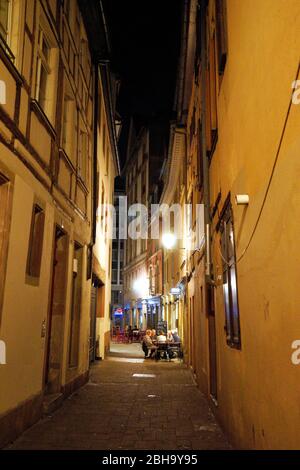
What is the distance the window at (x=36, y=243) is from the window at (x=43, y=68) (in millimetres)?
2202

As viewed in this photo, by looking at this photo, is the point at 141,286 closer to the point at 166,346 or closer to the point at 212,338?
the point at 166,346

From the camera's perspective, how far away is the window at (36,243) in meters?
Answer: 6.79

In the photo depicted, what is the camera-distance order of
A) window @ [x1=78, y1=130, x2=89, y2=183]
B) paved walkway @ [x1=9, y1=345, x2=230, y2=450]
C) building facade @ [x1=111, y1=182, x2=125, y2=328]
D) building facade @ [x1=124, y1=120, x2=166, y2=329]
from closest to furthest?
paved walkway @ [x1=9, y1=345, x2=230, y2=450] → window @ [x1=78, y1=130, x2=89, y2=183] → building facade @ [x1=124, y1=120, x2=166, y2=329] → building facade @ [x1=111, y1=182, x2=125, y2=328]

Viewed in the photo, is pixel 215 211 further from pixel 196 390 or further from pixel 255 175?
pixel 196 390

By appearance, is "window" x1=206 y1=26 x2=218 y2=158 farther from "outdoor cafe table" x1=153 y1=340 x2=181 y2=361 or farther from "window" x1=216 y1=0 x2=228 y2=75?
"outdoor cafe table" x1=153 y1=340 x2=181 y2=361

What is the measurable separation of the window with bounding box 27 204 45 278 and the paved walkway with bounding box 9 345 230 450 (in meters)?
2.49

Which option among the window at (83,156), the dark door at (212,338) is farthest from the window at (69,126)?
the dark door at (212,338)

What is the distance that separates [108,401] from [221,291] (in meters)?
3.86

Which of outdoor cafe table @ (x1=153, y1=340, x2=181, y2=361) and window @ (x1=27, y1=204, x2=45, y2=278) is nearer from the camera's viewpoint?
window @ (x1=27, y1=204, x2=45, y2=278)

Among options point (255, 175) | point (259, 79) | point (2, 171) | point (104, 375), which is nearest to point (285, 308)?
point (255, 175)

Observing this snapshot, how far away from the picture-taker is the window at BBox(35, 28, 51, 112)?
7715mm

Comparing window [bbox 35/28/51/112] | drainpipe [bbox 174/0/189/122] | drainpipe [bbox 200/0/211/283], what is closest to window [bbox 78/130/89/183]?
window [bbox 35/28/51/112]

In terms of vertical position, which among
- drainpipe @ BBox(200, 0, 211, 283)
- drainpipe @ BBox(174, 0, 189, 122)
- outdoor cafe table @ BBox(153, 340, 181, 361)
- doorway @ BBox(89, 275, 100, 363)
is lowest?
outdoor cafe table @ BBox(153, 340, 181, 361)

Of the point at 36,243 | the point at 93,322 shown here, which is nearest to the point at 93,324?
the point at 93,322
